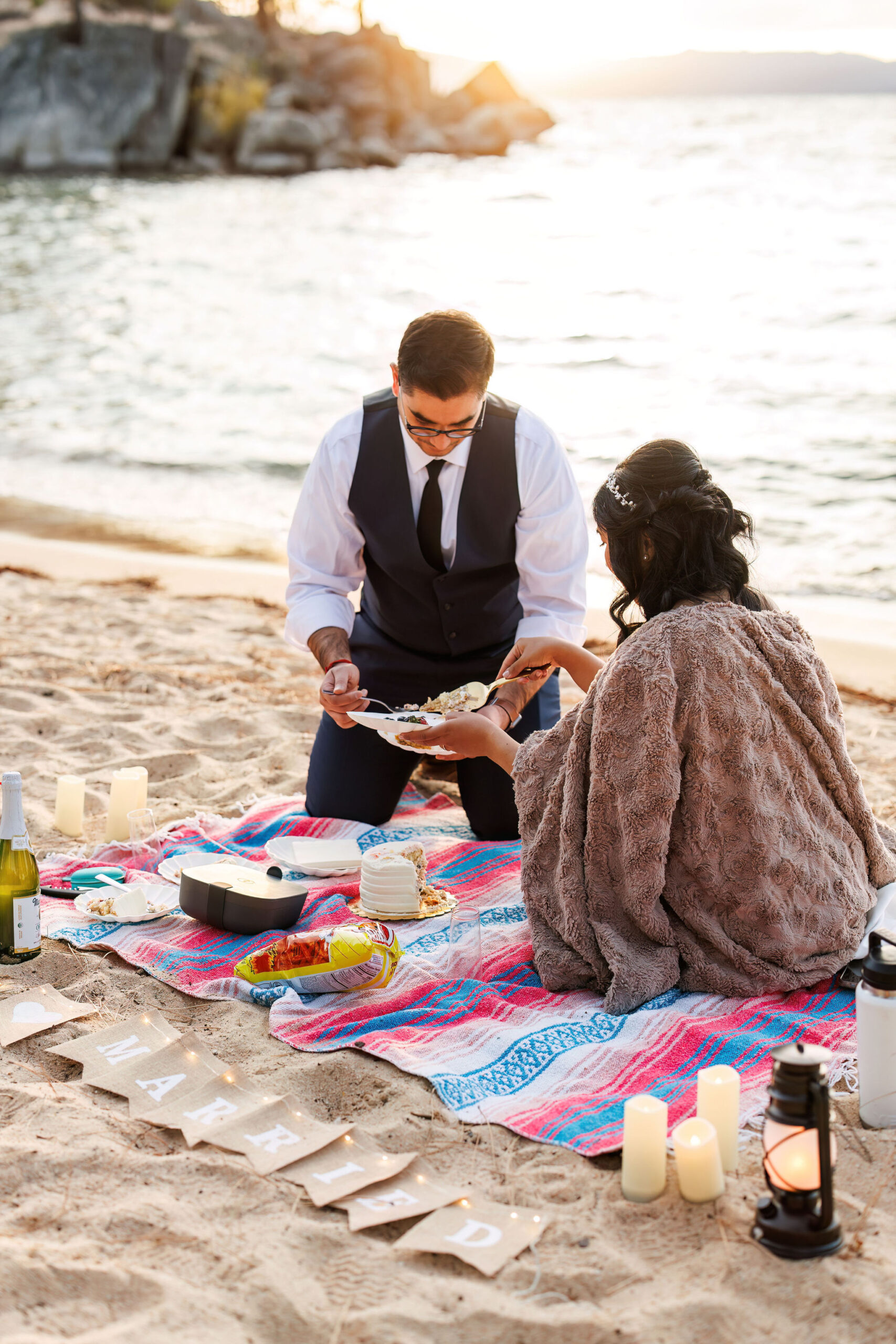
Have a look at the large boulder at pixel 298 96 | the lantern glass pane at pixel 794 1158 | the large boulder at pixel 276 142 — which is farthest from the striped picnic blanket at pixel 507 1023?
the large boulder at pixel 298 96

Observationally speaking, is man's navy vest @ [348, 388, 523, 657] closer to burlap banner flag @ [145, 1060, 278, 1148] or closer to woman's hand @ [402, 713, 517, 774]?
woman's hand @ [402, 713, 517, 774]

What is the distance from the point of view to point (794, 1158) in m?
1.93

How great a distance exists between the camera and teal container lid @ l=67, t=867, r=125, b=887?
134 inches

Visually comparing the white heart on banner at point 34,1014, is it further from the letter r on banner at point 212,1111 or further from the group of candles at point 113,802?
the group of candles at point 113,802

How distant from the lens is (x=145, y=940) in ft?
10.2

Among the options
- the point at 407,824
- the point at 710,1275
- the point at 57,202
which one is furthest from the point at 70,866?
the point at 57,202

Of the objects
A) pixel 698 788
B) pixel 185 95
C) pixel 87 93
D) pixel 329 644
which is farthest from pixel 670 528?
pixel 185 95

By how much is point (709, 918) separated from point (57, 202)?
36.1m

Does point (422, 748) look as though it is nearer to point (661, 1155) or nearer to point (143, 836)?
point (143, 836)

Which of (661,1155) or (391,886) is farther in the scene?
(391,886)

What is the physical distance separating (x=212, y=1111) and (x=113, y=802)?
1540 mm

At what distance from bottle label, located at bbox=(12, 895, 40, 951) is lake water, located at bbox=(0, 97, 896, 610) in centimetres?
510

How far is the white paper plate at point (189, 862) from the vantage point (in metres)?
3.44

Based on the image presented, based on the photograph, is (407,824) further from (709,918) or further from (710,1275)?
(710,1275)
